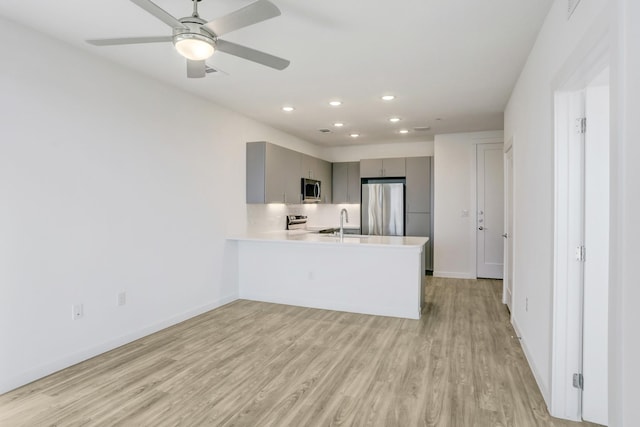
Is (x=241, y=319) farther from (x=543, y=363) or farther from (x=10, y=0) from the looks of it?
(x=10, y=0)

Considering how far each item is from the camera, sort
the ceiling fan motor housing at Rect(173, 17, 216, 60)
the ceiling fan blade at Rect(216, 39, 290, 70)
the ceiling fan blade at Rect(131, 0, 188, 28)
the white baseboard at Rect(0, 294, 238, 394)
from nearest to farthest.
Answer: the ceiling fan blade at Rect(131, 0, 188, 28)
the ceiling fan motor housing at Rect(173, 17, 216, 60)
the ceiling fan blade at Rect(216, 39, 290, 70)
the white baseboard at Rect(0, 294, 238, 394)

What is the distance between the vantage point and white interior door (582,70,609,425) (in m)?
2.03

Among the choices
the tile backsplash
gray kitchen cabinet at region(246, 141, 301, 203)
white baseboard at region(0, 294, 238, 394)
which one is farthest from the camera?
the tile backsplash

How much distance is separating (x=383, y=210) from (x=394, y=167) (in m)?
0.84

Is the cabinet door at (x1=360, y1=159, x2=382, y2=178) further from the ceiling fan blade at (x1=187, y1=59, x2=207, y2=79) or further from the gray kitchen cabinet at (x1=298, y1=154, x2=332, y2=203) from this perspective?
the ceiling fan blade at (x1=187, y1=59, x2=207, y2=79)

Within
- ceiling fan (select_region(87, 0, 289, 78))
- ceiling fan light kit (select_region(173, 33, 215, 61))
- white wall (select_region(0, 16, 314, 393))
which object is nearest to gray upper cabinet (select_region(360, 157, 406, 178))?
white wall (select_region(0, 16, 314, 393))

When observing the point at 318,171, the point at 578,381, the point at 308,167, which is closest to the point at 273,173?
the point at 308,167

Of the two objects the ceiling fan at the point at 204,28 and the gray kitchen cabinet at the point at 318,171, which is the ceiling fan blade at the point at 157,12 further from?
the gray kitchen cabinet at the point at 318,171

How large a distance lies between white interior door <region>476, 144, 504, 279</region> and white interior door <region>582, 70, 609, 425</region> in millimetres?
4245

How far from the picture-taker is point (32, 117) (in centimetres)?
267

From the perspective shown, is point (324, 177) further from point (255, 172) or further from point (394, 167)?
point (255, 172)

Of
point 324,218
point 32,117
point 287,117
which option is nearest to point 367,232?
point 324,218

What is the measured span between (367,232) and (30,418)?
552cm

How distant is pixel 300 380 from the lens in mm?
2680
